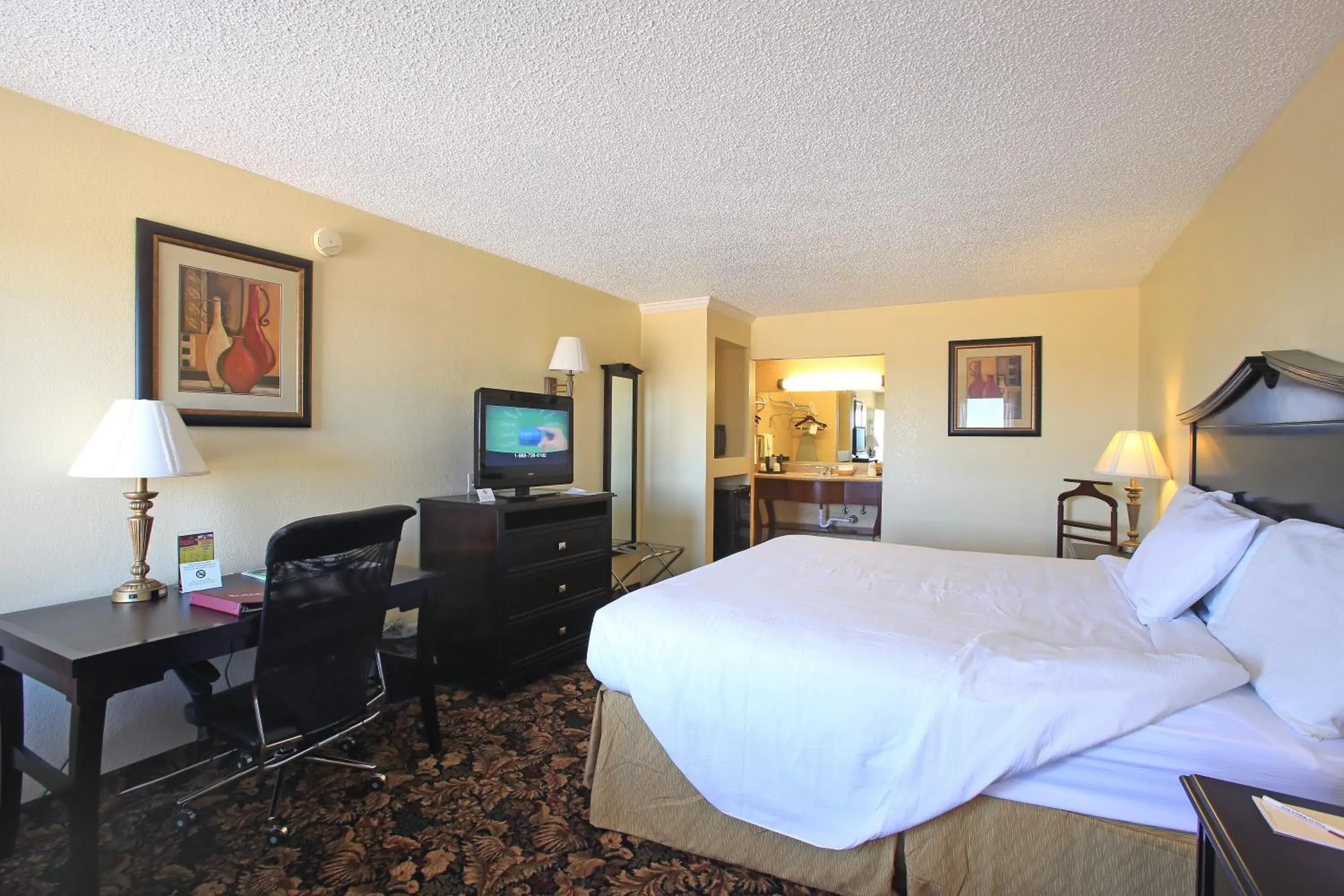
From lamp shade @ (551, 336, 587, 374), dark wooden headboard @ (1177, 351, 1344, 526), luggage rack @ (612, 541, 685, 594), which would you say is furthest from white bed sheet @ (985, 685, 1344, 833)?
lamp shade @ (551, 336, 587, 374)

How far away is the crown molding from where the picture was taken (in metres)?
4.96

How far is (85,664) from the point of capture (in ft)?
5.34

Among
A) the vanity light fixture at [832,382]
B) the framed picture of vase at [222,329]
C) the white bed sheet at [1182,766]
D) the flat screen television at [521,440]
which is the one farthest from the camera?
the vanity light fixture at [832,382]

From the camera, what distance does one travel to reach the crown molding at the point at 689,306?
16.3ft

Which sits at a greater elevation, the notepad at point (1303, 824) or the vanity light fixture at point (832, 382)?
the vanity light fixture at point (832, 382)

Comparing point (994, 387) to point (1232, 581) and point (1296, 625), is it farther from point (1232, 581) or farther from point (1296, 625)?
point (1296, 625)

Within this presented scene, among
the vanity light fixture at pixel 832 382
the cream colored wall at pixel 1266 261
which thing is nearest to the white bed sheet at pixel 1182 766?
the cream colored wall at pixel 1266 261

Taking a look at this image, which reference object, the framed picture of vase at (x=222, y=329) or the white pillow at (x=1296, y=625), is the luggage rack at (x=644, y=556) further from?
the white pillow at (x=1296, y=625)

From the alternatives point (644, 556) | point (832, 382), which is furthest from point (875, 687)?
point (832, 382)

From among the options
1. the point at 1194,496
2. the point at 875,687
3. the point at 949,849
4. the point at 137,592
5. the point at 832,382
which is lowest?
the point at 949,849

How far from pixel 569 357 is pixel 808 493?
2.91 m

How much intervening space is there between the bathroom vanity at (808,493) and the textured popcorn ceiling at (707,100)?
2.76 meters

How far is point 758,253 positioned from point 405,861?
3276 mm

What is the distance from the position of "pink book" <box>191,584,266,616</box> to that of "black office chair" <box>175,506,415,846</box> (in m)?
0.15
